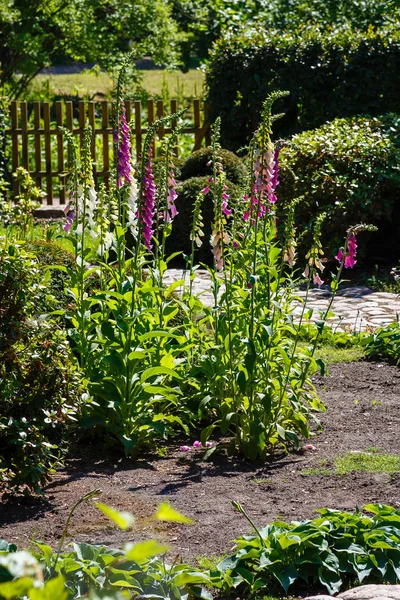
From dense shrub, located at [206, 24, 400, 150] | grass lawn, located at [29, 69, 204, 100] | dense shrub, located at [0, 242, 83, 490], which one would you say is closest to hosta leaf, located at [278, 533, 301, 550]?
dense shrub, located at [0, 242, 83, 490]

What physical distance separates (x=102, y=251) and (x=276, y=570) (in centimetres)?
223

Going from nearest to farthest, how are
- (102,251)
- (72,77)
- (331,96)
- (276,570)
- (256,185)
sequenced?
(276,570) → (256,185) → (102,251) → (331,96) → (72,77)

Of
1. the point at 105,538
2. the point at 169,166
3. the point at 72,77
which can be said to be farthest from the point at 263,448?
the point at 72,77

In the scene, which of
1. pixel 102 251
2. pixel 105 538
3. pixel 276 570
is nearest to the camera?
pixel 276 570

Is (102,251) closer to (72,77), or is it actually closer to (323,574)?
(323,574)

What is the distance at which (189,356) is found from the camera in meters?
5.36

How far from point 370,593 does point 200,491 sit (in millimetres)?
1358

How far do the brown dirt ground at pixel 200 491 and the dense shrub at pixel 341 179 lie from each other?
176 inches

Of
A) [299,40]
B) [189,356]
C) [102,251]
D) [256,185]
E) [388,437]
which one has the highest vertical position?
[299,40]

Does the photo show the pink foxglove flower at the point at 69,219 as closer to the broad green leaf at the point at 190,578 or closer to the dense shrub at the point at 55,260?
the dense shrub at the point at 55,260

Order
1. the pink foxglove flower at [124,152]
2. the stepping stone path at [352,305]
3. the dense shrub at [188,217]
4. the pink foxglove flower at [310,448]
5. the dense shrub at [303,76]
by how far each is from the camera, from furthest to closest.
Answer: the dense shrub at [303,76], the dense shrub at [188,217], the stepping stone path at [352,305], the pink foxglove flower at [310,448], the pink foxglove flower at [124,152]

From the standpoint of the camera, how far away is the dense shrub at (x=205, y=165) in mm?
10562

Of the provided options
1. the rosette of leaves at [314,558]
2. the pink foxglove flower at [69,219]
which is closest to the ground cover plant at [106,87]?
the pink foxglove flower at [69,219]

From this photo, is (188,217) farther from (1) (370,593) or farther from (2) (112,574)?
(1) (370,593)
